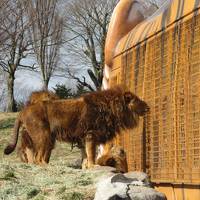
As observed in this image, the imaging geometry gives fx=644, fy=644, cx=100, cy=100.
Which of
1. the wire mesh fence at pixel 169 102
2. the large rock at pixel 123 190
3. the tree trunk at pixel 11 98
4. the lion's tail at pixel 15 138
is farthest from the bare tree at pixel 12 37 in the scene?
the large rock at pixel 123 190

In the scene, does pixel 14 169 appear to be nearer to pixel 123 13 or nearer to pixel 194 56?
pixel 194 56

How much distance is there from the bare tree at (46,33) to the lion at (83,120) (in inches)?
751

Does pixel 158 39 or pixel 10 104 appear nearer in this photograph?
pixel 158 39

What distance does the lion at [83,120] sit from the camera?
9.87 metres

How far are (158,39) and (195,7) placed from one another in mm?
1498

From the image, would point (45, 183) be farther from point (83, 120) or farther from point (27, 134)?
point (27, 134)

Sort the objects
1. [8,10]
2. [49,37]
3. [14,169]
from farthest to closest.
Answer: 1. [49,37]
2. [8,10]
3. [14,169]

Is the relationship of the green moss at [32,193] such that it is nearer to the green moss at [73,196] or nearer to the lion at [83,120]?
the green moss at [73,196]

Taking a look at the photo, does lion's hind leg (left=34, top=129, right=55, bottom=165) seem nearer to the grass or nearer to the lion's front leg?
the lion's front leg

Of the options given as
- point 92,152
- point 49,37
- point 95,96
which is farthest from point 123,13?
point 49,37

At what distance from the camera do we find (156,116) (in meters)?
8.15

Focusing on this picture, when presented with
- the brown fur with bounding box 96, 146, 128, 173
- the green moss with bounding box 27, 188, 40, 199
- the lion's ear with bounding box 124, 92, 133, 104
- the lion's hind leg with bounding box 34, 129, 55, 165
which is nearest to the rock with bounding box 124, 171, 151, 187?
the green moss with bounding box 27, 188, 40, 199

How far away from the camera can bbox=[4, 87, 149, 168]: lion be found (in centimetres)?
987

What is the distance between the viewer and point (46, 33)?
31.8 m
